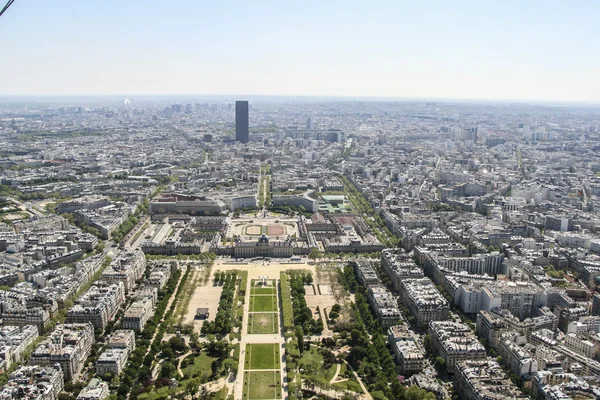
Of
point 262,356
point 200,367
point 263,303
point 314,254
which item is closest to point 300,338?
point 262,356

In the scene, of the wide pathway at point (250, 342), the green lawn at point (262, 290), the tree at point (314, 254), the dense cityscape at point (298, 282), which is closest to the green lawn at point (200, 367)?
the dense cityscape at point (298, 282)

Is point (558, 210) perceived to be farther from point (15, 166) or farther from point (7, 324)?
point (15, 166)

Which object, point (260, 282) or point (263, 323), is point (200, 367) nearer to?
point (263, 323)

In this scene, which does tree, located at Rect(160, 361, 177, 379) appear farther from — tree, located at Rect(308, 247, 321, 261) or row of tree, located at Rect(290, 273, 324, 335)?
tree, located at Rect(308, 247, 321, 261)

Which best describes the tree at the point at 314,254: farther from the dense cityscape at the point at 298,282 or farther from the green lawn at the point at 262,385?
the green lawn at the point at 262,385

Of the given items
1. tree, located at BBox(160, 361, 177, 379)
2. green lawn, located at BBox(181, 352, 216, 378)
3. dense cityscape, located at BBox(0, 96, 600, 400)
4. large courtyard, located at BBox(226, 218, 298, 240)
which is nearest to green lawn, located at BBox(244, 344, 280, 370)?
dense cityscape, located at BBox(0, 96, 600, 400)

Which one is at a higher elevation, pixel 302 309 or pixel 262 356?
pixel 302 309

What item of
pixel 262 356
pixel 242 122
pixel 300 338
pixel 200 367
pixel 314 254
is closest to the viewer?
pixel 200 367
